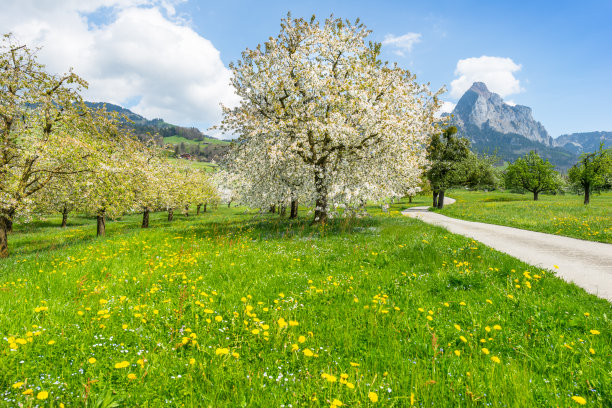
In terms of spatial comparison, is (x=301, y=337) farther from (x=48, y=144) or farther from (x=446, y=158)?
(x=446, y=158)

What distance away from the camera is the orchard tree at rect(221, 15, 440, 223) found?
15250 mm

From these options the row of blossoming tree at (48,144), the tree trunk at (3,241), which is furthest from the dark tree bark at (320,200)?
the tree trunk at (3,241)

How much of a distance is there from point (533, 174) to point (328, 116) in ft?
198

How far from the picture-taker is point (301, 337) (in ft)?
13.3

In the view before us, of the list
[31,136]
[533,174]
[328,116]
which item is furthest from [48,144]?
[533,174]

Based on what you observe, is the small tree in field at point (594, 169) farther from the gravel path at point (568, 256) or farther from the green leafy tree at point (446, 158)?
the gravel path at point (568, 256)

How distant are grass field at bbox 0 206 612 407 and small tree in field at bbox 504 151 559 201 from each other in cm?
6187

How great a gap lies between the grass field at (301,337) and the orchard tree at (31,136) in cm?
729

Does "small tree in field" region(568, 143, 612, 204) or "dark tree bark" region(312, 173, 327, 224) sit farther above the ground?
"small tree in field" region(568, 143, 612, 204)

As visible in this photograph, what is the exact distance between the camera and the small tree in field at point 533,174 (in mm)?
54875

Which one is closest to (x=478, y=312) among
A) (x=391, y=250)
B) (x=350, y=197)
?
(x=391, y=250)

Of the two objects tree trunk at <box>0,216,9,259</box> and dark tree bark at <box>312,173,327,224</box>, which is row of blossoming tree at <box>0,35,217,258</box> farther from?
dark tree bark at <box>312,173,327,224</box>

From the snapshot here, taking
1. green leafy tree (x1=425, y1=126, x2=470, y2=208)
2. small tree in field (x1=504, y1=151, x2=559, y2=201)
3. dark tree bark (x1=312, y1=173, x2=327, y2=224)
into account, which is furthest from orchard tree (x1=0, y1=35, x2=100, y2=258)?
small tree in field (x1=504, y1=151, x2=559, y2=201)

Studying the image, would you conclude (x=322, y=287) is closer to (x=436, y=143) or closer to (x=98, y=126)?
(x=98, y=126)
